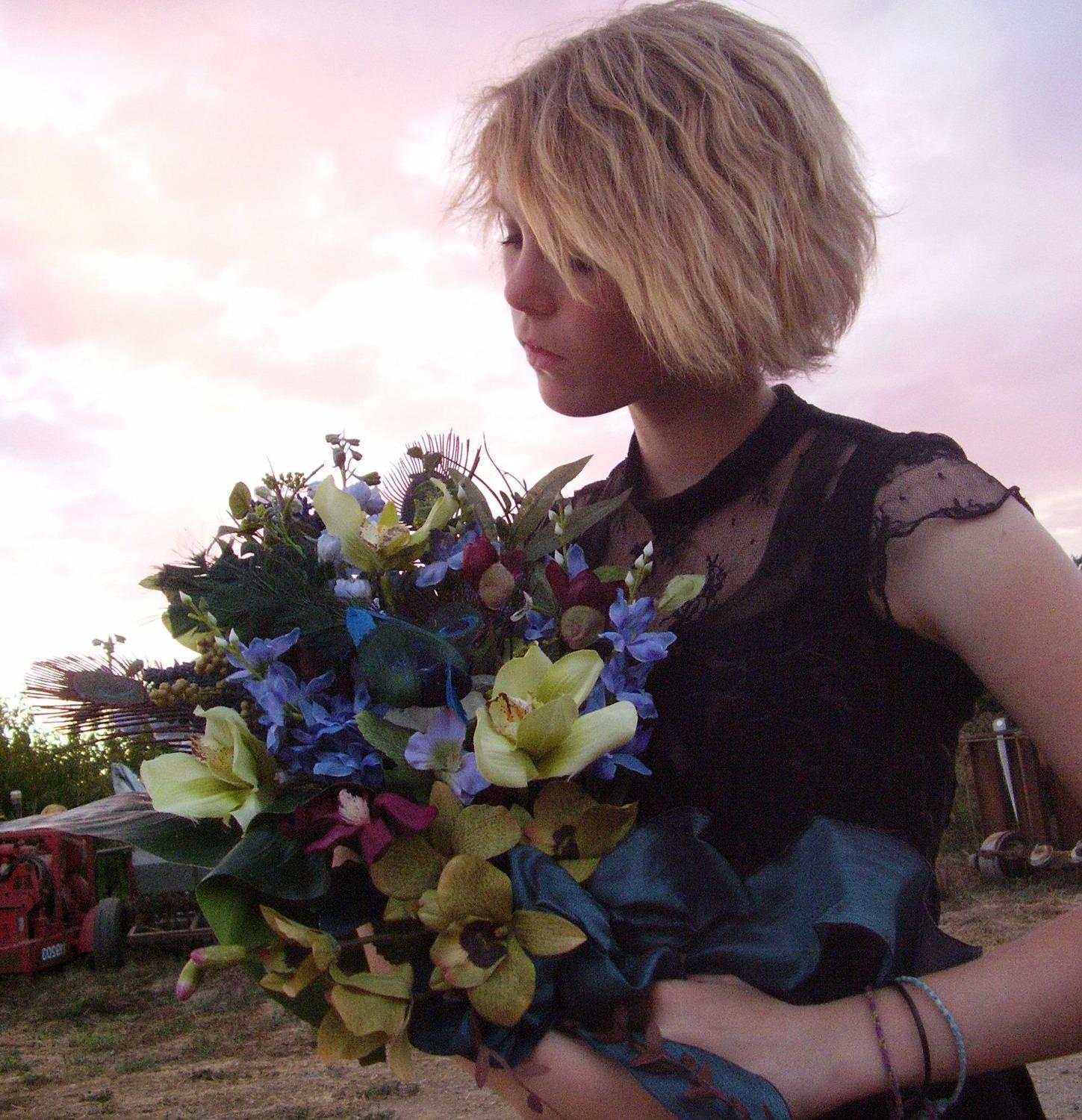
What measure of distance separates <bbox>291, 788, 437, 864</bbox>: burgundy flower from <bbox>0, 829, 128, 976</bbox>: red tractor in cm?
802

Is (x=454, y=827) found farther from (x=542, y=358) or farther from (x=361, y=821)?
(x=542, y=358)

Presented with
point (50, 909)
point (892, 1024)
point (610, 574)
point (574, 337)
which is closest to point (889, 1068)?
point (892, 1024)

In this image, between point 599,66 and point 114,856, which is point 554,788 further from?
point 114,856

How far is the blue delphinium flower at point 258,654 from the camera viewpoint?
47.4 inches

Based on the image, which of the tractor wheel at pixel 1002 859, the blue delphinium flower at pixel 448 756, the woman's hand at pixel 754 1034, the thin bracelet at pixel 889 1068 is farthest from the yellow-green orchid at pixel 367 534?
the tractor wheel at pixel 1002 859

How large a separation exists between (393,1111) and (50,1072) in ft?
8.64

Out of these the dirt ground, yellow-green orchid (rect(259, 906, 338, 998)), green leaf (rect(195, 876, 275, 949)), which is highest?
green leaf (rect(195, 876, 275, 949))

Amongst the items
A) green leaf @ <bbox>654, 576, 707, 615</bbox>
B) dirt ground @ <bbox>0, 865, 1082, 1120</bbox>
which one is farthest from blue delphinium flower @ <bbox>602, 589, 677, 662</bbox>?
dirt ground @ <bbox>0, 865, 1082, 1120</bbox>

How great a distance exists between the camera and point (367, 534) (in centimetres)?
130

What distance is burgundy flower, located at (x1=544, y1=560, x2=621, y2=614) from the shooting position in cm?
125

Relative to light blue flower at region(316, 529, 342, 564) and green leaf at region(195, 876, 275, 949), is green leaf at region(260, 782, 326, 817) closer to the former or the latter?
green leaf at region(195, 876, 275, 949)

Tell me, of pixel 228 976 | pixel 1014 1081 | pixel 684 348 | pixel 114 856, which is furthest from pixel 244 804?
pixel 114 856

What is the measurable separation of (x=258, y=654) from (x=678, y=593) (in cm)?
52

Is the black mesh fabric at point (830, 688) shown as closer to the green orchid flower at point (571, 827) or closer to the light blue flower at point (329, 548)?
the green orchid flower at point (571, 827)
